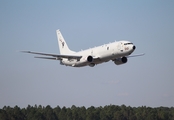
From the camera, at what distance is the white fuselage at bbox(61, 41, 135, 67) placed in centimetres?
11688

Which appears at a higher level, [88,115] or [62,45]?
[62,45]

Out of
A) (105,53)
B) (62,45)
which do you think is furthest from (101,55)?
(62,45)

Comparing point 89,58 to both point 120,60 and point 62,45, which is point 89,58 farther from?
point 62,45

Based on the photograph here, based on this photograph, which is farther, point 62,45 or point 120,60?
point 62,45

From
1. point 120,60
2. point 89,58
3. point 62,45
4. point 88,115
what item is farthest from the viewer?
point 88,115

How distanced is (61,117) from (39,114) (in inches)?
311

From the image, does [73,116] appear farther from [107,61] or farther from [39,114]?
[107,61]

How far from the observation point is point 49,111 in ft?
655

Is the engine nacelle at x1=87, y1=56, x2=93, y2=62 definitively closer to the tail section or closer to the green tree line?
the tail section

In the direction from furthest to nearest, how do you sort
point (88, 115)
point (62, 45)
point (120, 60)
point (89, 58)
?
point (88, 115) < point (62, 45) < point (120, 60) < point (89, 58)

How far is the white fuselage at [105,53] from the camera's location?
117 m

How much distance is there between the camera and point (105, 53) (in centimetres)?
11931

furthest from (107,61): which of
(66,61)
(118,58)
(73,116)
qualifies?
(73,116)

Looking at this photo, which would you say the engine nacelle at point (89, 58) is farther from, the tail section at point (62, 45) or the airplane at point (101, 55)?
the tail section at point (62, 45)
